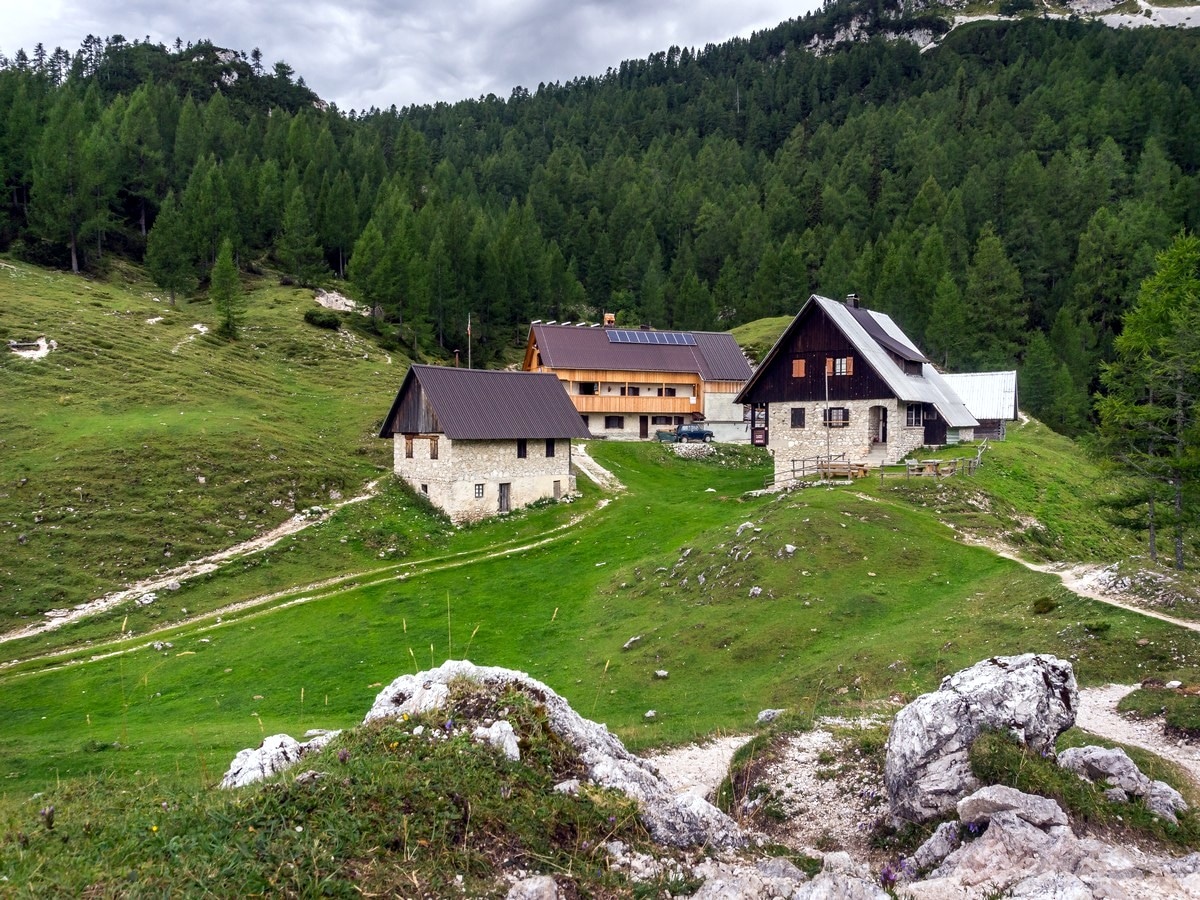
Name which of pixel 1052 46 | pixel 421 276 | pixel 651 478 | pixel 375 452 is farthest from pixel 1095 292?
pixel 1052 46

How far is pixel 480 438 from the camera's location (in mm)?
49344

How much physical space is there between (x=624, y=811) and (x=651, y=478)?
4920 centimetres

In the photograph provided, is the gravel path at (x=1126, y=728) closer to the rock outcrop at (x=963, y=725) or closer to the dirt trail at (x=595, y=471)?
the rock outcrop at (x=963, y=725)

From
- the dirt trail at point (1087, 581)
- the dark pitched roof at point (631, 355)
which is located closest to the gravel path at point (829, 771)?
the dirt trail at point (1087, 581)

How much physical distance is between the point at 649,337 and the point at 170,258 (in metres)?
52.9

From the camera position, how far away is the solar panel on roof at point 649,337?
7969cm

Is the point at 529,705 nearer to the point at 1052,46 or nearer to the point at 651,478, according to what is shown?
the point at 651,478

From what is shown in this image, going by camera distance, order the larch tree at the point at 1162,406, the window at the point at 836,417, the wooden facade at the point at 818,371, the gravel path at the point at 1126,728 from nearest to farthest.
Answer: the gravel path at the point at 1126,728 < the larch tree at the point at 1162,406 < the wooden facade at the point at 818,371 < the window at the point at 836,417

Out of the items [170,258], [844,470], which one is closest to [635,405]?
[844,470]

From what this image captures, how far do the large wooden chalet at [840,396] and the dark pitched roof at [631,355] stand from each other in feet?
68.6

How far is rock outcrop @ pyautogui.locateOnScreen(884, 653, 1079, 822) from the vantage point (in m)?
13.2

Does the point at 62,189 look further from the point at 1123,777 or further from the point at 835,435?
the point at 1123,777

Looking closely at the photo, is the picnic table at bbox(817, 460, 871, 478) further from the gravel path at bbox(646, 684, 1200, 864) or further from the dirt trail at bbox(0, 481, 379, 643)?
the gravel path at bbox(646, 684, 1200, 864)

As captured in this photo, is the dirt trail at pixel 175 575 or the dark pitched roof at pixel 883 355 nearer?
the dirt trail at pixel 175 575
